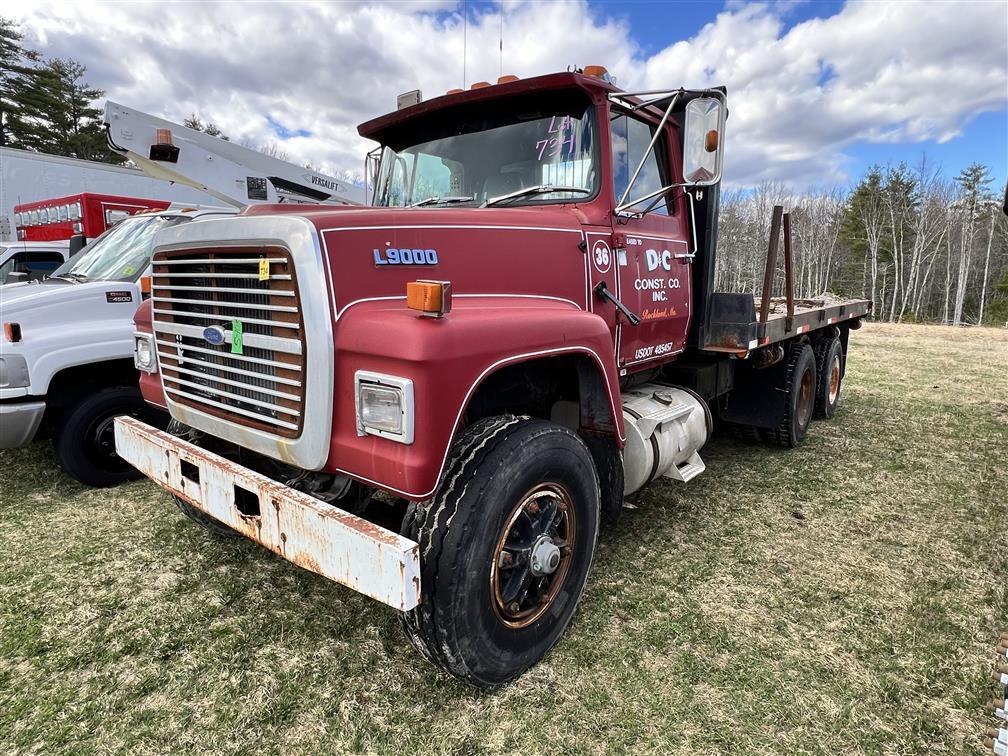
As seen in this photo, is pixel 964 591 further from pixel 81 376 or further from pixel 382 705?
pixel 81 376

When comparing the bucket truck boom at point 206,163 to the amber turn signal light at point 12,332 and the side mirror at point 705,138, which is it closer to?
the amber turn signal light at point 12,332

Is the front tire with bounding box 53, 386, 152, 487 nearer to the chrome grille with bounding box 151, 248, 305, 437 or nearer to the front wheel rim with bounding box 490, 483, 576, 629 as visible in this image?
the chrome grille with bounding box 151, 248, 305, 437

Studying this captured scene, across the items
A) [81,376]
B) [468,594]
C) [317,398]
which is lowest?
[468,594]

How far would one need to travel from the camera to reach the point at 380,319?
2025 millimetres

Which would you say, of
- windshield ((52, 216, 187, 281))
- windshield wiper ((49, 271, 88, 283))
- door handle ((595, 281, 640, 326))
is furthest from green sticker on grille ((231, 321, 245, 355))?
windshield wiper ((49, 271, 88, 283))

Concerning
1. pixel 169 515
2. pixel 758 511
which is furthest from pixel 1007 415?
pixel 169 515

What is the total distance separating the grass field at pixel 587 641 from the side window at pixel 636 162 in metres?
2.16

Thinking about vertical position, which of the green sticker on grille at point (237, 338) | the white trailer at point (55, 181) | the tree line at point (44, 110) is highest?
the tree line at point (44, 110)

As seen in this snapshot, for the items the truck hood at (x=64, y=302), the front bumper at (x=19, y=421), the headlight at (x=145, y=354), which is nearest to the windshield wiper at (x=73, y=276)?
the truck hood at (x=64, y=302)

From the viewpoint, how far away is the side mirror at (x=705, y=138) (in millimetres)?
2984

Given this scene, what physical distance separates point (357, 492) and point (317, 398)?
0.80 metres

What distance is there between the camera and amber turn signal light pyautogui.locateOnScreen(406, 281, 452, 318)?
6.41 ft

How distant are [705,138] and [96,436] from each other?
187 inches

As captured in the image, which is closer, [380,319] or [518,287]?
[380,319]
